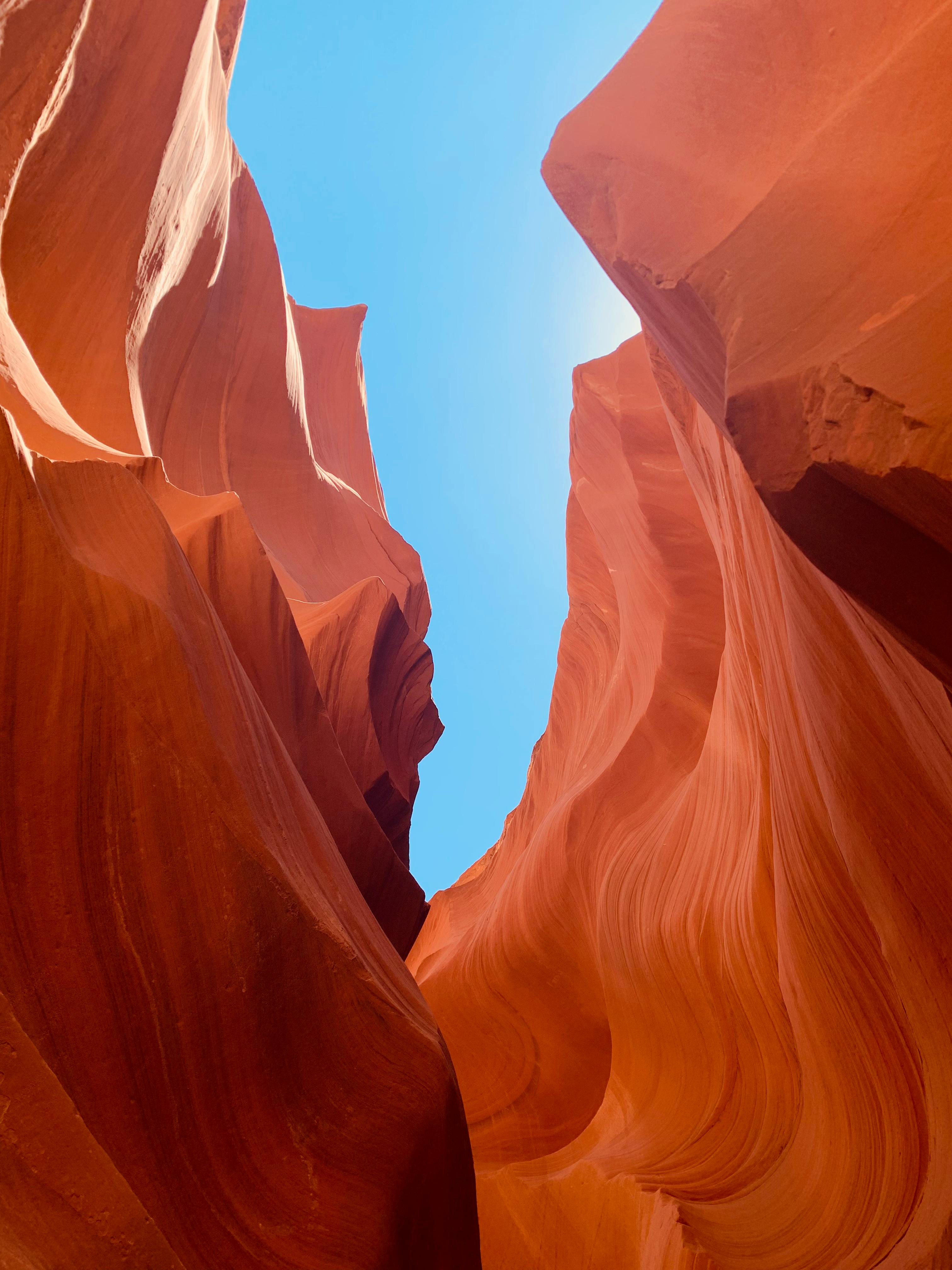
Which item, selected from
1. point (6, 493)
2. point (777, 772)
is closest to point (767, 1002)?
point (777, 772)

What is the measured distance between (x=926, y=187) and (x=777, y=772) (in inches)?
142

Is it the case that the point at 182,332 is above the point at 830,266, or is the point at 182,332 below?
above

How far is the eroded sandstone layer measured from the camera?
229 centimetres

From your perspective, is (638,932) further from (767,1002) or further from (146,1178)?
(146,1178)

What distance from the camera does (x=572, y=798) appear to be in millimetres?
8227

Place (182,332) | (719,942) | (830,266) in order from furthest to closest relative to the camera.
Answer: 1. (182,332)
2. (719,942)
3. (830,266)

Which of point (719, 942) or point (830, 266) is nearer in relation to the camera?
point (830, 266)

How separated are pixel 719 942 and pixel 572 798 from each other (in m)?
2.71

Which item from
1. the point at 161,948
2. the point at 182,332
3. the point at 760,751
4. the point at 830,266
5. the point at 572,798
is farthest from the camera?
the point at 182,332

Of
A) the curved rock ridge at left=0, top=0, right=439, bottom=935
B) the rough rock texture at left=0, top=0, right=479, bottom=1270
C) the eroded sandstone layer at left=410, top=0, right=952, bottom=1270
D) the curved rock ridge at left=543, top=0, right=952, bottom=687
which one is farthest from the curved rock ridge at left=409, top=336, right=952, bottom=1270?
the rough rock texture at left=0, top=0, right=479, bottom=1270

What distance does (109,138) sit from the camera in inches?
273

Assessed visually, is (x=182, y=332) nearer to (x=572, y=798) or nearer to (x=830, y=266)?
(x=572, y=798)

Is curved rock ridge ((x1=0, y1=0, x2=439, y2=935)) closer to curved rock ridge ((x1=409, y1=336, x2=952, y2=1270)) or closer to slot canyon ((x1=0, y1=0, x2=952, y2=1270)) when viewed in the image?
slot canyon ((x1=0, y1=0, x2=952, y2=1270))

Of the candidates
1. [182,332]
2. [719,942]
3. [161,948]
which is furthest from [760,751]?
[182,332]
